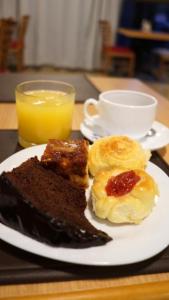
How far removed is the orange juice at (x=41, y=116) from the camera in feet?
2.82

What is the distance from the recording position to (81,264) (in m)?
0.46

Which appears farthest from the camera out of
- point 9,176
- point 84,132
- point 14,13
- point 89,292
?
point 14,13

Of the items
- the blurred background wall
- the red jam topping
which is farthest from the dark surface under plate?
the blurred background wall

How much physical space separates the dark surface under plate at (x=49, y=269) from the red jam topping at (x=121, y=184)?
13cm

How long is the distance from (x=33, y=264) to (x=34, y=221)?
0.21ft

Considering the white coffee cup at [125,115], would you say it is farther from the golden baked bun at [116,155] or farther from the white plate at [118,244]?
the white plate at [118,244]

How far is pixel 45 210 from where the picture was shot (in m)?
0.50

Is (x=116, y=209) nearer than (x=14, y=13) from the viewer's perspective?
Yes

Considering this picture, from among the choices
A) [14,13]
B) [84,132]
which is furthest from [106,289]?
[14,13]

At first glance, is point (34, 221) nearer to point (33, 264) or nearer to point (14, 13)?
point (33, 264)

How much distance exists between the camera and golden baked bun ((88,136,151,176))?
0.69m

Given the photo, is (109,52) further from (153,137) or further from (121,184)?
(121,184)

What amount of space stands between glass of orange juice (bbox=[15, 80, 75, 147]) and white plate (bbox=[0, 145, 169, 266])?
0.35 m

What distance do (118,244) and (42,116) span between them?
0.47 metres
